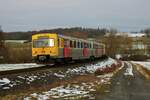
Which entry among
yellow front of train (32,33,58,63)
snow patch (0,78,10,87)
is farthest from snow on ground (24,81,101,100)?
yellow front of train (32,33,58,63)

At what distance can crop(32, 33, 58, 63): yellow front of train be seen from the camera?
107 feet

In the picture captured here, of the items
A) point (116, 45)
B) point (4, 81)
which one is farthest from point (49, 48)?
point (116, 45)

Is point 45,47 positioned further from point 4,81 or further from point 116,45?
point 116,45

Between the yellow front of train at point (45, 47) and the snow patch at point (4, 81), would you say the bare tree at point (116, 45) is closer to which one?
the yellow front of train at point (45, 47)

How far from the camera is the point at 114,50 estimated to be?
12544 centimetres

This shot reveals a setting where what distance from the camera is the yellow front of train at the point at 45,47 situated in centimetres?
3264

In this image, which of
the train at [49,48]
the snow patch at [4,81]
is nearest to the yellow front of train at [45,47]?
the train at [49,48]

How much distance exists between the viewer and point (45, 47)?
109 feet

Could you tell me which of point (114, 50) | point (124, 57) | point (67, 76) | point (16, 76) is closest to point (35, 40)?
point (67, 76)

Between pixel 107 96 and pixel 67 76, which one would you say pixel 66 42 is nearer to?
pixel 67 76

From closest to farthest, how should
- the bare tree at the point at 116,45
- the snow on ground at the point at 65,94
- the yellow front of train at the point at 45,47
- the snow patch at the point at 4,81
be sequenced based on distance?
1. the snow on ground at the point at 65,94
2. the snow patch at the point at 4,81
3. the yellow front of train at the point at 45,47
4. the bare tree at the point at 116,45

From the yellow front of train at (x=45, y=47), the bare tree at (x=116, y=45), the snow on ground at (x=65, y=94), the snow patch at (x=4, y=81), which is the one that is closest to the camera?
the snow on ground at (x=65, y=94)

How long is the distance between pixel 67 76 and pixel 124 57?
88907 mm

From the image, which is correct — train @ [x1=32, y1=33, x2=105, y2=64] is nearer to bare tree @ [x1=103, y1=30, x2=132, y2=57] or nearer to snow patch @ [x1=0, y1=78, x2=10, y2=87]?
snow patch @ [x1=0, y1=78, x2=10, y2=87]
